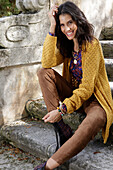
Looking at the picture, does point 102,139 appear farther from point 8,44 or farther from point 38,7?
point 38,7

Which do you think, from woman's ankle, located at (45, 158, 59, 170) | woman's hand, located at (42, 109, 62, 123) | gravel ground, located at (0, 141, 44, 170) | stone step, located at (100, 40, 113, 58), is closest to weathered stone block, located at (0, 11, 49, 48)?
stone step, located at (100, 40, 113, 58)

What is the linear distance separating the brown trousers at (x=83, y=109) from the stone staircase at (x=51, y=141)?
0.17 m

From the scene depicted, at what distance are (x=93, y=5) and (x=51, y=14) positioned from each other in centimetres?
153

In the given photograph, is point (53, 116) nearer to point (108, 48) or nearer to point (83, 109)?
point (83, 109)

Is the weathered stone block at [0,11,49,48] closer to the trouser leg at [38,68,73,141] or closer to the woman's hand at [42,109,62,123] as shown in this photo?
the trouser leg at [38,68,73,141]

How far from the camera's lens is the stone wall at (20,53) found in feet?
8.55

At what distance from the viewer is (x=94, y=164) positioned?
6.01 ft

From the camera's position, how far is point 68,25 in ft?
6.52

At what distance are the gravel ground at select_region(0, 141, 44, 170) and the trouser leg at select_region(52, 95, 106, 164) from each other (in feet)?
1.88

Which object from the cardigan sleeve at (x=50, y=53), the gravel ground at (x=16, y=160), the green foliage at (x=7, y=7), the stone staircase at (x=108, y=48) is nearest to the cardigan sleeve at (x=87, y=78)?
the cardigan sleeve at (x=50, y=53)

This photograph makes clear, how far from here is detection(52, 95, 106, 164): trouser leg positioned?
177cm

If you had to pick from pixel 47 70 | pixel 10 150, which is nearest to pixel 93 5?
pixel 47 70

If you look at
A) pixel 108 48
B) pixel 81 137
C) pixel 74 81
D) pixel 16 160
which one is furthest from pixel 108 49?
pixel 16 160

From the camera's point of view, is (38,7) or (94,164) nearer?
(94,164)
